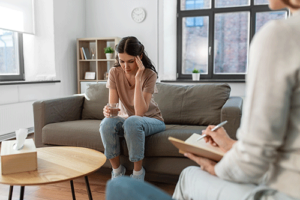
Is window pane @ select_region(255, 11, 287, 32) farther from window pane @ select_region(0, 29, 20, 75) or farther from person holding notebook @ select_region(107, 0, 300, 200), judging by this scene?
person holding notebook @ select_region(107, 0, 300, 200)

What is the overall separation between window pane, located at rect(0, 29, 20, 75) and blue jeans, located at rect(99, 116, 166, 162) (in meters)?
2.72

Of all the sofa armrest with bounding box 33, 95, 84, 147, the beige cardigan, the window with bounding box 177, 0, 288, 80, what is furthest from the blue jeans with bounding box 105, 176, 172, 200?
the window with bounding box 177, 0, 288, 80

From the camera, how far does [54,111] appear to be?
7.68 feet

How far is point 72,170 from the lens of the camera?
1.19 metres

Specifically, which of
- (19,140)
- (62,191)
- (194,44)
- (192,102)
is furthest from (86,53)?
(19,140)

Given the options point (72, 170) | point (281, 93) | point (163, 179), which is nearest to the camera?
point (281, 93)

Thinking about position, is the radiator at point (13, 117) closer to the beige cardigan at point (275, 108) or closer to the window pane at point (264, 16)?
the beige cardigan at point (275, 108)

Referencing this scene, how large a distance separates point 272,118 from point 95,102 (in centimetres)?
218

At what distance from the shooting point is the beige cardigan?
521 millimetres

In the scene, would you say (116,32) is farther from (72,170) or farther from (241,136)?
(241,136)

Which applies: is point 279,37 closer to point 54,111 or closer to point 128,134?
point 128,134

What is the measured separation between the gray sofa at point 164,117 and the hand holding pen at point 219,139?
0.90m

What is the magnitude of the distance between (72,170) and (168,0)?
3794 mm

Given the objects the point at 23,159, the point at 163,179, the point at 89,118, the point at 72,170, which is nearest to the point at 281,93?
the point at 72,170
